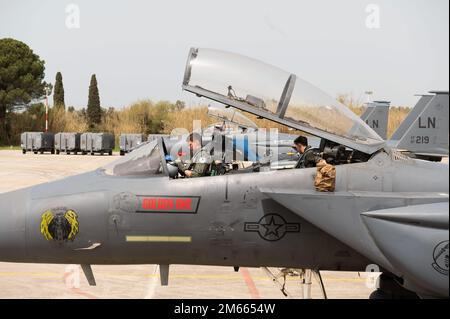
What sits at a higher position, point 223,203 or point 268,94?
point 268,94

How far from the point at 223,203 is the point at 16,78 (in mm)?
58875

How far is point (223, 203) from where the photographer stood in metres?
4.95

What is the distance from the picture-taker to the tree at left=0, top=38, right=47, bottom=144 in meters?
56.3

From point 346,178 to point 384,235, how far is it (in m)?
0.73

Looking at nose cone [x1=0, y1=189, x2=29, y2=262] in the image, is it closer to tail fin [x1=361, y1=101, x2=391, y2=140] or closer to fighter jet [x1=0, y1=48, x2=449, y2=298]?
fighter jet [x1=0, y1=48, x2=449, y2=298]

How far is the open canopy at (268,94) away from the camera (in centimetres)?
501

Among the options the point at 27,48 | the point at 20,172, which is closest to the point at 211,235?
the point at 20,172

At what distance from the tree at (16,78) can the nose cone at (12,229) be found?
54.4 meters

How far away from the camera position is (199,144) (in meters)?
6.91

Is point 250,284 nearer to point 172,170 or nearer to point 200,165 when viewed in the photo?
point 200,165

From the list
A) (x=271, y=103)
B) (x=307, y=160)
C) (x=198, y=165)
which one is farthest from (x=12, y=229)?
(x=307, y=160)

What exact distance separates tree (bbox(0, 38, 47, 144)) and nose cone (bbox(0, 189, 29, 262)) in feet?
178

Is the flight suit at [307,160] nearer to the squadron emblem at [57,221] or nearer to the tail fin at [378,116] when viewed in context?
the squadron emblem at [57,221]
